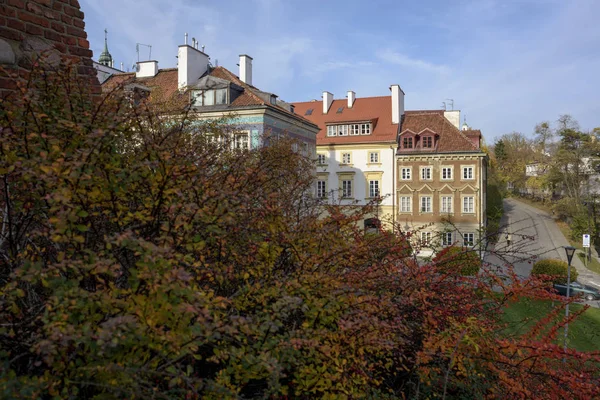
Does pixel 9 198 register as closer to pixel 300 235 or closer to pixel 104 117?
pixel 104 117

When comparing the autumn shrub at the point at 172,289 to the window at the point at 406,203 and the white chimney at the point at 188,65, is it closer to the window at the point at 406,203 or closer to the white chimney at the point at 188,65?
the white chimney at the point at 188,65

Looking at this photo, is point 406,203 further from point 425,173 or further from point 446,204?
point 446,204

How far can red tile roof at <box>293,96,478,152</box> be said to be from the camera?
1519 inches

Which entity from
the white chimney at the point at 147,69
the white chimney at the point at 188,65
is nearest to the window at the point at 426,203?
the white chimney at the point at 188,65

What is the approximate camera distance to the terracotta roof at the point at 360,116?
4025cm

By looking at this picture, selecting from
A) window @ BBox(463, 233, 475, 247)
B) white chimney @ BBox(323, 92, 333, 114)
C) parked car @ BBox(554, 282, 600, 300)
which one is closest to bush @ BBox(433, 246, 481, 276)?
window @ BBox(463, 233, 475, 247)

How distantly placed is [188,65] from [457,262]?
2330cm

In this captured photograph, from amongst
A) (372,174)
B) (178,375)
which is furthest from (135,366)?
(372,174)

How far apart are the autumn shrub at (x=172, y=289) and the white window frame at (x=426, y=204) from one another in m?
33.8

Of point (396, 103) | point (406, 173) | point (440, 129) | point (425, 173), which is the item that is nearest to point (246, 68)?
point (396, 103)

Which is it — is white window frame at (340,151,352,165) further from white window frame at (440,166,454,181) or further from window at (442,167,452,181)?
window at (442,167,452,181)

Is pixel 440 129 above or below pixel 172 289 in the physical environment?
above

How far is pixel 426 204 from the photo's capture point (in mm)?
39406

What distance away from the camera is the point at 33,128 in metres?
3.59
